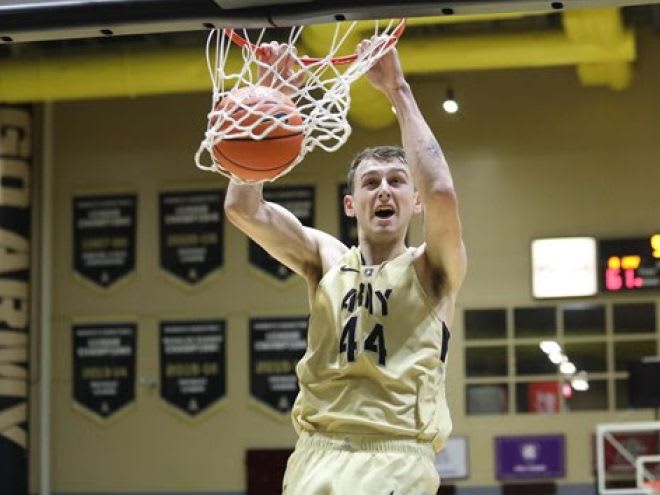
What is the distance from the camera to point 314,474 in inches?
178

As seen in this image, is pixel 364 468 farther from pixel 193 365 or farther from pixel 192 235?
pixel 192 235

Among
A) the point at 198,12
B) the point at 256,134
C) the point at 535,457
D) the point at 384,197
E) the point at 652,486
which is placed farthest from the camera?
the point at 535,457

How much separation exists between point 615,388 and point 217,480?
4.61m

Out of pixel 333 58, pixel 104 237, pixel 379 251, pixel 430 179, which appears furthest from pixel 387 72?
pixel 104 237

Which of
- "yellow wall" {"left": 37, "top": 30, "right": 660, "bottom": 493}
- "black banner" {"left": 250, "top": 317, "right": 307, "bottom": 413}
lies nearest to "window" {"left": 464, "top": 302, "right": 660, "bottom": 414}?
"yellow wall" {"left": 37, "top": 30, "right": 660, "bottom": 493}

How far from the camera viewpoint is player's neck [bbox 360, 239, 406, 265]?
4.81 meters

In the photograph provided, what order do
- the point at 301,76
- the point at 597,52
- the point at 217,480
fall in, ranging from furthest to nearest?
the point at 217,480
the point at 597,52
the point at 301,76

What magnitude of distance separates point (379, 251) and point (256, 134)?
686 mm

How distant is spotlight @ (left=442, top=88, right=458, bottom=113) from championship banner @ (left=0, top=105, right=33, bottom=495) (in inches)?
196

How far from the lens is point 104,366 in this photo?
15805 mm

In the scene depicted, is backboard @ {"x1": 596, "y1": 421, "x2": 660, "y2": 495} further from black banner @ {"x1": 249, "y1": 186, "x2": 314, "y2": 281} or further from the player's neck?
the player's neck

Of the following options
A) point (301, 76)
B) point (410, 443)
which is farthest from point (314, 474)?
point (301, 76)

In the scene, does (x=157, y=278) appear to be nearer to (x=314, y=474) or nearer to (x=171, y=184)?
(x=171, y=184)

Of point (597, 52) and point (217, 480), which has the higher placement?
→ point (597, 52)
